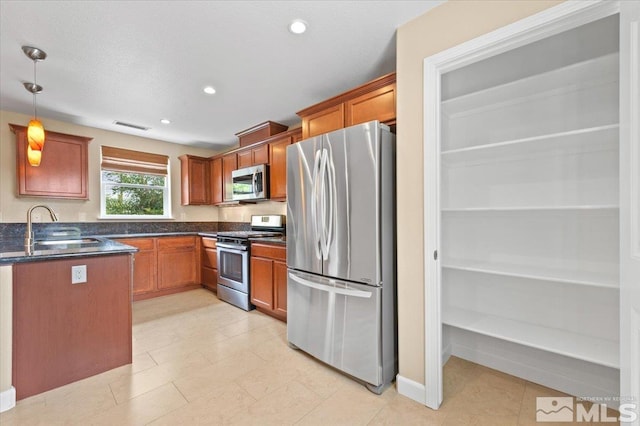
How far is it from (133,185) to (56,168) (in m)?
1.03

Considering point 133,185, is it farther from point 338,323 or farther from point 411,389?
point 411,389

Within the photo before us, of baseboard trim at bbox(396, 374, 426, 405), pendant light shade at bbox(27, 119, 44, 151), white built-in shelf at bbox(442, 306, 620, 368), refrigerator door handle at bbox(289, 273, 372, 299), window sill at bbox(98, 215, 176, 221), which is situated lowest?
baseboard trim at bbox(396, 374, 426, 405)

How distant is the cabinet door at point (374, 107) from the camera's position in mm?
2316

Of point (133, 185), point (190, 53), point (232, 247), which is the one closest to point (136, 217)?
point (133, 185)

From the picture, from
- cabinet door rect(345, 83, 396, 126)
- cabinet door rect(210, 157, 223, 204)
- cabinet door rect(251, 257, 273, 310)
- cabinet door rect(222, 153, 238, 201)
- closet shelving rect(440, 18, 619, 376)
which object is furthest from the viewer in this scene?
cabinet door rect(210, 157, 223, 204)

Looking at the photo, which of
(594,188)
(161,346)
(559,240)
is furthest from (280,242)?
(594,188)

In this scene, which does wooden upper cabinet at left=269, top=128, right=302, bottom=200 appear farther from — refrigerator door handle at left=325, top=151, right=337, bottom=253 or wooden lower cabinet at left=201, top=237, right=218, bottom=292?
refrigerator door handle at left=325, top=151, right=337, bottom=253

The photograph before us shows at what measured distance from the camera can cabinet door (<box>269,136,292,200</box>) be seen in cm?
374

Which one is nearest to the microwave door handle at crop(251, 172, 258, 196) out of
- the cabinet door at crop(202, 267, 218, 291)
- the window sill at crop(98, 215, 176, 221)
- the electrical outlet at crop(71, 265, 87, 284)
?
the cabinet door at crop(202, 267, 218, 291)

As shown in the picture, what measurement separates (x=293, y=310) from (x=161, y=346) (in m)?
1.31

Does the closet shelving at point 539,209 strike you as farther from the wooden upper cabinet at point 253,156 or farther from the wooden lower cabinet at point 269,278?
the wooden upper cabinet at point 253,156

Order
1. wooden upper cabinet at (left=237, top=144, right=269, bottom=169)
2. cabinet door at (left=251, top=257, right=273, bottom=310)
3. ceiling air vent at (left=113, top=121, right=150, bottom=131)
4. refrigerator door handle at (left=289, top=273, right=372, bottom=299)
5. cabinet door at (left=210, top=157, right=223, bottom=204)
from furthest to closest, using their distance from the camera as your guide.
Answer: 1. cabinet door at (left=210, top=157, right=223, bottom=204)
2. wooden upper cabinet at (left=237, top=144, right=269, bottom=169)
3. ceiling air vent at (left=113, top=121, right=150, bottom=131)
4. cabinet door at (left=251, top=257, right=273, bottom=310)
5. refrigerator door handle at (left=289, top=273, right=372, bottom=299)

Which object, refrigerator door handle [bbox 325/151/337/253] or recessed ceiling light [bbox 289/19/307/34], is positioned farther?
refrigerator door handle [bbox 325/151/337/253]

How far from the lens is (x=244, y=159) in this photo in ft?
14.6
